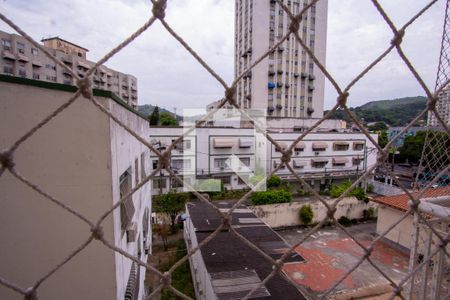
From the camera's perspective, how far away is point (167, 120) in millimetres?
16000

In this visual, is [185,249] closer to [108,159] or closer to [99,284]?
[99,284]

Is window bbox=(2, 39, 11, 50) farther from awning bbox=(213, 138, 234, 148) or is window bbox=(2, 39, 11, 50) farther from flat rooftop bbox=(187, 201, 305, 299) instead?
flat rooftop bbox=(187, 201, 305, 299)

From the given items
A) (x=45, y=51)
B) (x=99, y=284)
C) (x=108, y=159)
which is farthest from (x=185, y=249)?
(x=45, y=51)

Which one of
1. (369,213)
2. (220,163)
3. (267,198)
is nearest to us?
(267,198)

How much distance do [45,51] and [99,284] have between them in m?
1.41

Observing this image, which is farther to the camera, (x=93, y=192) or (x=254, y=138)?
(x=254, y=138)

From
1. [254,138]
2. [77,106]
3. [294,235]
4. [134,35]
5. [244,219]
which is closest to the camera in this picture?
[134,35]

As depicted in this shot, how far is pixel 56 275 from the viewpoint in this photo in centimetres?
147

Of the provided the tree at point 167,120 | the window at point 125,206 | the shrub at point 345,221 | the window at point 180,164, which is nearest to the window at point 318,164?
the shrub at point 345,221

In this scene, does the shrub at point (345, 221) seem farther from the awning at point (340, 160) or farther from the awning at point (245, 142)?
the awning at point (245, 142)

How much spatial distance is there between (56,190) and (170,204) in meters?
6.11

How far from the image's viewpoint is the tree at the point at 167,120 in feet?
50.7

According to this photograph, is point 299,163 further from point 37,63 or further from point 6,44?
point 6,44

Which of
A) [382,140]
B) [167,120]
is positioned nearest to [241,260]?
[382,140]
